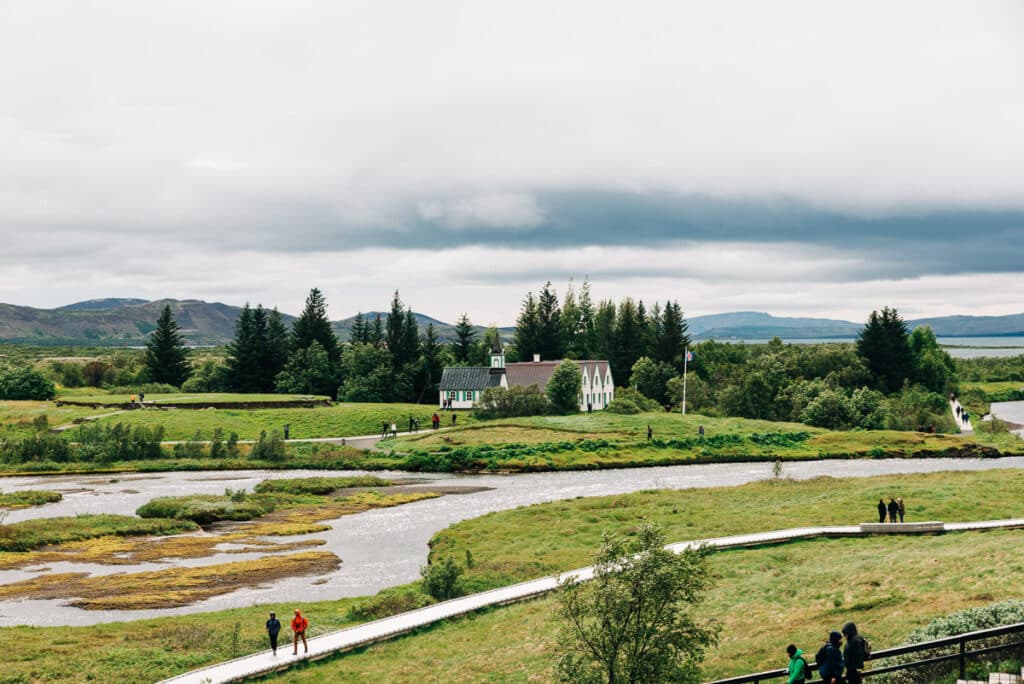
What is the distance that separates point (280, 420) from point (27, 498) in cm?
3853

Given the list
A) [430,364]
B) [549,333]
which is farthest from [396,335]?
[549,333]

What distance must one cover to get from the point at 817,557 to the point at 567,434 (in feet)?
179

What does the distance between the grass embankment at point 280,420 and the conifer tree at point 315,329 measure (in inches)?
1471

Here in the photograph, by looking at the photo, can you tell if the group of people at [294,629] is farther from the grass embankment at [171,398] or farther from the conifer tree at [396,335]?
the conifer tree at [396,335]

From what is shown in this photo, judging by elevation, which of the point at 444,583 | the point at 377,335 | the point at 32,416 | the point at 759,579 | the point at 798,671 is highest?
the point at 377,335

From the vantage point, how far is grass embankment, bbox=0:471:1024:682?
24688mm

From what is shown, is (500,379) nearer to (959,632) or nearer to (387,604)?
(387,604)

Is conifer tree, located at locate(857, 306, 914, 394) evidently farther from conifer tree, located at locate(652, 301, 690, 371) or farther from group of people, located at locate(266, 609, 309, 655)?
group of people, located at locate(266, 609, 309, 655)

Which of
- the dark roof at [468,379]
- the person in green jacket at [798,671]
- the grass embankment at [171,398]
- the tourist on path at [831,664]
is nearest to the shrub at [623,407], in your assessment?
the dark roof at [468,379]

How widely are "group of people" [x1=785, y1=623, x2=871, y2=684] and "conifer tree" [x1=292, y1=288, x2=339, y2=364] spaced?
129287 millimetres

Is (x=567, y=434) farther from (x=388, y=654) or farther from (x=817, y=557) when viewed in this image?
(x=388, y=654)

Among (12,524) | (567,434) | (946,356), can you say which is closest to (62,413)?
(12,524)

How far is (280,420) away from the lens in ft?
323

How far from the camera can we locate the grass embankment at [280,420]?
9200cm
